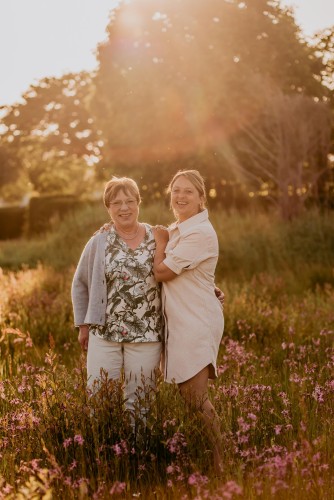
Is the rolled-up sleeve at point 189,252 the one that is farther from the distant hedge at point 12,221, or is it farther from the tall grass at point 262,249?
the distant hedge at point 12,221

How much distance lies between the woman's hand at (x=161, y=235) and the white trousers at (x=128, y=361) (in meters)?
0.62

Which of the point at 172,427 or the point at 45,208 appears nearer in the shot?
the point at 172,427

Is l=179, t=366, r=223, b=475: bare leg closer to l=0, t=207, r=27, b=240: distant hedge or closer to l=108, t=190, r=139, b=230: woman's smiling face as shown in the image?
l=108, t=190, r=139, b=230: woman's smiling face

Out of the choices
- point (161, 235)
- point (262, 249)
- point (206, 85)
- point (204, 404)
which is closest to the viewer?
point (204, 404)

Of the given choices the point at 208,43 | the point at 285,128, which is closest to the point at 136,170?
the point at 208,43

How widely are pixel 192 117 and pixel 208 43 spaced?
2.25 m

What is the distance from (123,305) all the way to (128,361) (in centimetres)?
34

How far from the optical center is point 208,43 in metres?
20.8

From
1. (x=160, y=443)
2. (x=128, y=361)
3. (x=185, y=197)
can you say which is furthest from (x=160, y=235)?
(x=160, y=443)

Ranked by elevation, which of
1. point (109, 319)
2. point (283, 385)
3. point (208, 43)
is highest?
point (208, 43)

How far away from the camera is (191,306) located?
13.2 feet

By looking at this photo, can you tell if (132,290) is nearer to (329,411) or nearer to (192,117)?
(329,411)

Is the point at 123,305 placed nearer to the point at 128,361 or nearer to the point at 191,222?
the point at 128,361

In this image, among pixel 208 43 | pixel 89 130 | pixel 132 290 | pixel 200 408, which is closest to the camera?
pixel 200 408
